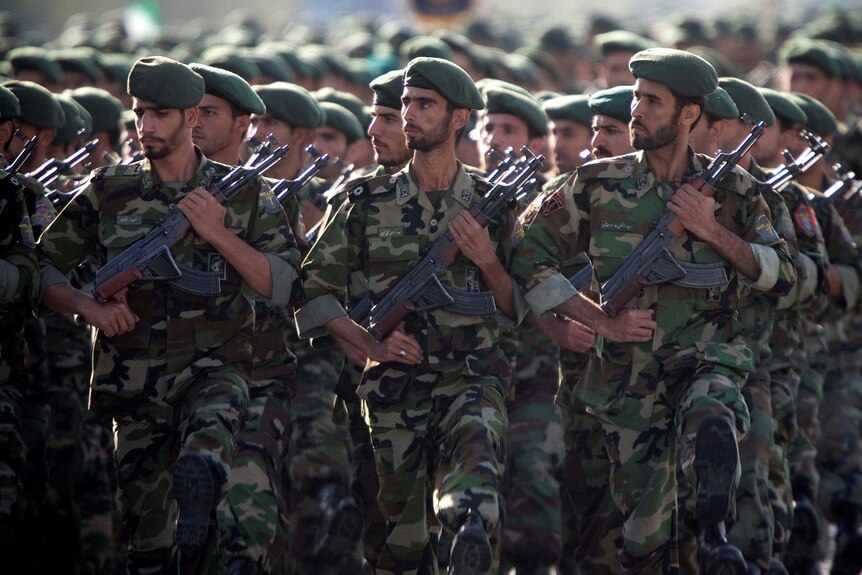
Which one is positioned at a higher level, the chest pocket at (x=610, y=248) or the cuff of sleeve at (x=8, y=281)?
the chest pocket at (x=610, y=248)

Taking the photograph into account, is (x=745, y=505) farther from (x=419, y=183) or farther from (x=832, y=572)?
(x=419, y=183)

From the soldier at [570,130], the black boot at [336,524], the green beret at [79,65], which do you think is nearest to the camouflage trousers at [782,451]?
the soldier at [570,130]

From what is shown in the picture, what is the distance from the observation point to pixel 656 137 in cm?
784

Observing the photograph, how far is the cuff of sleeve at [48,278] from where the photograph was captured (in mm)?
7922

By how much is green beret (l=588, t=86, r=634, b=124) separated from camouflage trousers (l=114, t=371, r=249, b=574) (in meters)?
2.53

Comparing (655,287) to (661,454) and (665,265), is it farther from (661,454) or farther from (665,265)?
(661,454)

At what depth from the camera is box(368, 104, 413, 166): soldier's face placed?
8.87m

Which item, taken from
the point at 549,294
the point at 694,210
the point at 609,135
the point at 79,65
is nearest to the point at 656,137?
the point at 694,210

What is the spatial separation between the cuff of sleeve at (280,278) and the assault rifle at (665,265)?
4.90ft

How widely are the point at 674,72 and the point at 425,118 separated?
1213mm

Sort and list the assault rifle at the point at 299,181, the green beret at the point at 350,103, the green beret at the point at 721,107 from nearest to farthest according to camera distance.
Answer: the assault rifle at the point at 299,181
the green beret at the point at 721,107
the green beret at the point at 350,103

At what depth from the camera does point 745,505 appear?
8.26m

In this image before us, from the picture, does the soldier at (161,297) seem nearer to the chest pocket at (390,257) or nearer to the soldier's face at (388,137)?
the chest pocket at (390,257)

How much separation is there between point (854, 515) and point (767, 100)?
255cm
